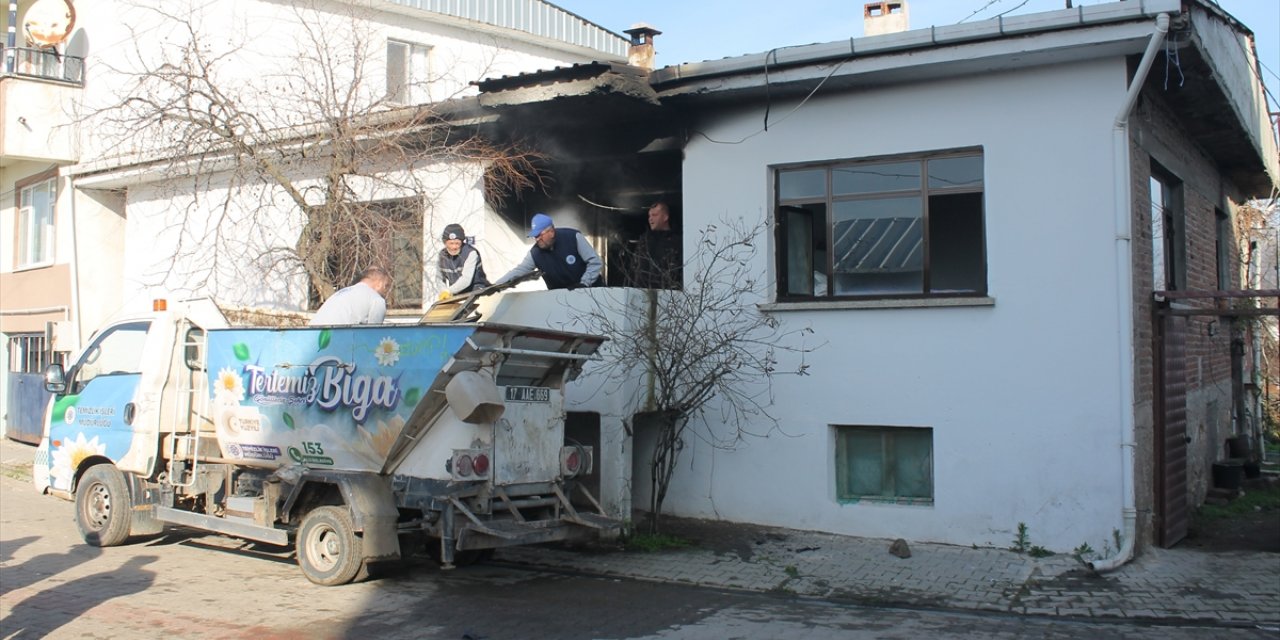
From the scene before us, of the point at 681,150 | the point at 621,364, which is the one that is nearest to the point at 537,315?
the point at 621,364

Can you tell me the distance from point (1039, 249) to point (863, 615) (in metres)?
3.83

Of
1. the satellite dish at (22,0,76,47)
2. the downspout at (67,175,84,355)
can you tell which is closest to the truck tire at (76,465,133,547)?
the downspout at (67,175,84,355)

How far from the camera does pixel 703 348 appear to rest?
31.4 ft

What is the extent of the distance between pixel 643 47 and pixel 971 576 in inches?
263

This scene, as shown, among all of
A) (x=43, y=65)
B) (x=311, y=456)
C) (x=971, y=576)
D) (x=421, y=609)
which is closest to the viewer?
(x=421, y=609)

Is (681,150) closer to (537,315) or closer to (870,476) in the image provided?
(537,315)

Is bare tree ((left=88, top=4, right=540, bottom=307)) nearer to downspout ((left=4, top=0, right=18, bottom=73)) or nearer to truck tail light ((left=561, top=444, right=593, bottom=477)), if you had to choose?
truck tail light ((left=561, top=444, right=593, bottom=477))

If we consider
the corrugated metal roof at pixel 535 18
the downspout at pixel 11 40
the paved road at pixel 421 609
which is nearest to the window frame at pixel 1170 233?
the paved road at pixel 421 609

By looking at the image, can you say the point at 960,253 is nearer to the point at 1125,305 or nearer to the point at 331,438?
the point at 1125,305

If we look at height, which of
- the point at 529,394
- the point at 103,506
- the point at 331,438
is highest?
the point at 529,394

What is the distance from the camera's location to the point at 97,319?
18.1 m

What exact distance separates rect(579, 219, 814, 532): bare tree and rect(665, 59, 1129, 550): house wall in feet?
0.61

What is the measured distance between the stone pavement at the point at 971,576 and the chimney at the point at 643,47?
5409 mm

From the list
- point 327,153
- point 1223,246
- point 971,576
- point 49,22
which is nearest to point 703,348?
point 971,576
